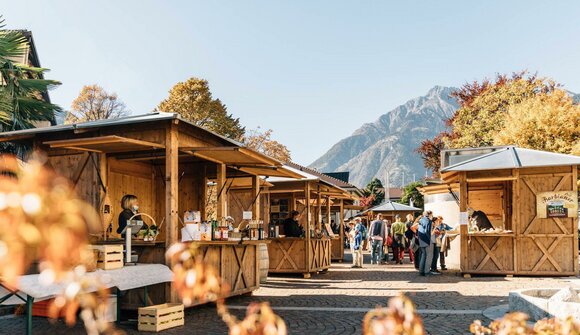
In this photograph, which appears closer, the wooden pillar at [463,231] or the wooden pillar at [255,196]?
the wooden pillar at [255,196]

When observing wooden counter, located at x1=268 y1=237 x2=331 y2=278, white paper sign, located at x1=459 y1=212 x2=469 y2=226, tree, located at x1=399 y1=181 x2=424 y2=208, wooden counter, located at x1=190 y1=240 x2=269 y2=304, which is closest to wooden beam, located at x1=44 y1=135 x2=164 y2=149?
wooden counter, located at x1=190 y1=240 x2=269 y2=304

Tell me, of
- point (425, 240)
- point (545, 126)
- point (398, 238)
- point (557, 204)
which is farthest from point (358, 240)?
point (545, 126)

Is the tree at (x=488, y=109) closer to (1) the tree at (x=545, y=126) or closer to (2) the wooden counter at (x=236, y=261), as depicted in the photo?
(1) the tree at (x=545, y=126)

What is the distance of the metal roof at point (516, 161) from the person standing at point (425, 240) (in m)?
1.57

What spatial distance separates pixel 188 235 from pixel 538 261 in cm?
1009

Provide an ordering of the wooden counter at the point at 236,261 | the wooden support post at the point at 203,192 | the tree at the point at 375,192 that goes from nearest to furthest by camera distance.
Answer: the wooden counter at the point at 236,261 < the wooden support post at the point at 203,192 < the tree at the point at 375,192

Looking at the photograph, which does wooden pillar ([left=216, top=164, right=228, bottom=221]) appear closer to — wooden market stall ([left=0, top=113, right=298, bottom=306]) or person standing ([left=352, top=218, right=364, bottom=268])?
wooden market stall ([left=0, top=113, right=298, bottom=306])

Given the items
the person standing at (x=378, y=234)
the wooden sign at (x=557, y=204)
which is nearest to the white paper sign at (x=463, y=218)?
the wooden sign at (x=557, y=204)

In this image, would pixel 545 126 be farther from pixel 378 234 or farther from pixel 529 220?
pixel 529 220

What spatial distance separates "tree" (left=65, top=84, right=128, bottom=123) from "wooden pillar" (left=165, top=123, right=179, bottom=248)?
38.5 m

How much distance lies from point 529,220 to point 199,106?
29.4 metres

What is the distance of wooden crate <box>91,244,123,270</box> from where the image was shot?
26.3 feet

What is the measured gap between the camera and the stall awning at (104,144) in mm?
8766

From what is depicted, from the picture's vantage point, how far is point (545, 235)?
1582cm
